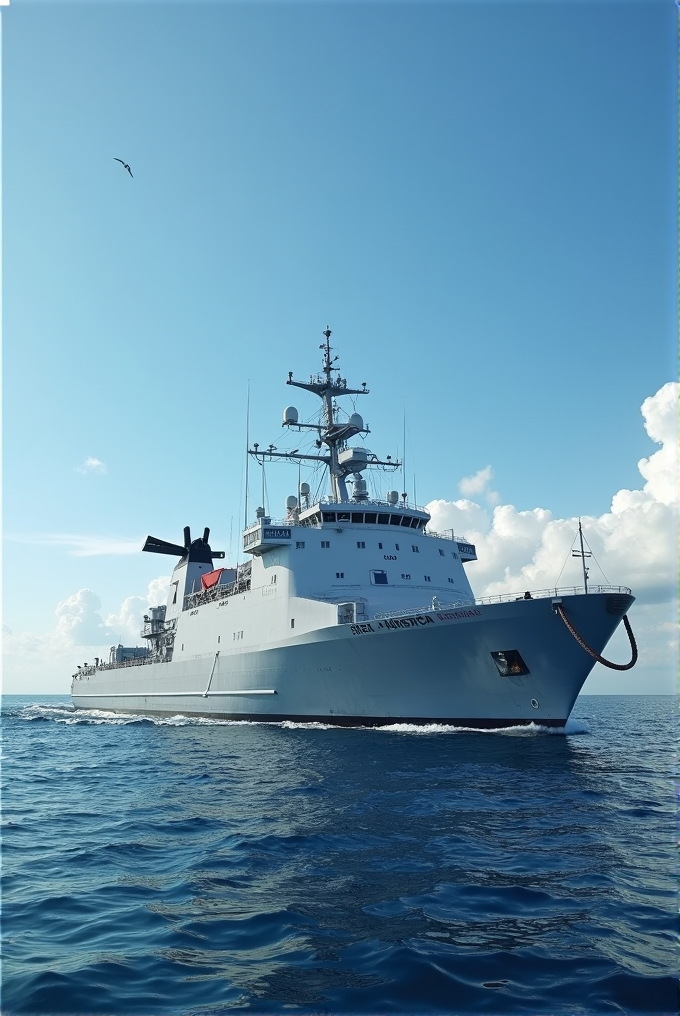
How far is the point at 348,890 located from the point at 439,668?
12253 mm

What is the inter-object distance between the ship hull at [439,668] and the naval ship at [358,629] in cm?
4

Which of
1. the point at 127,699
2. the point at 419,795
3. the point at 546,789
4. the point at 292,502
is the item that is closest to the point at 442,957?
the point at 419,795

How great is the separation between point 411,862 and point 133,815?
18.5 feet

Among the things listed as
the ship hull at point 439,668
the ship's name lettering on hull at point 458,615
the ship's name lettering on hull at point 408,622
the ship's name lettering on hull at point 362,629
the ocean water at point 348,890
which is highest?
the ship's name lettering on hull at point 458,615

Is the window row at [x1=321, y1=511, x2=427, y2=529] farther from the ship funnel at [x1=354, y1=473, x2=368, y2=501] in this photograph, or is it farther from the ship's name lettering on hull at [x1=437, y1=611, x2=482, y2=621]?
the ship's name lettering on hull at [x1=437, y1=611, x2=482, y2=621]

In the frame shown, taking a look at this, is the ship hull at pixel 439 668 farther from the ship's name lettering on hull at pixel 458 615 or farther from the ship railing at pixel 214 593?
the ship railing at pixel 214 593

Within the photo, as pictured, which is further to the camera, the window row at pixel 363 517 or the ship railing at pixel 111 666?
the ship railing at pixel 111 666

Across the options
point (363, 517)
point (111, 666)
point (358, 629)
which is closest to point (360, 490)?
point (363, 517)

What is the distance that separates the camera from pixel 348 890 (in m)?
7.03

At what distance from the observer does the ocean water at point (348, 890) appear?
191 inches

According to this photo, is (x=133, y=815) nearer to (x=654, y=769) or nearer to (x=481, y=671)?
(x=481, y=671)

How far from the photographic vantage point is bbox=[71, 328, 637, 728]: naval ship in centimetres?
1747

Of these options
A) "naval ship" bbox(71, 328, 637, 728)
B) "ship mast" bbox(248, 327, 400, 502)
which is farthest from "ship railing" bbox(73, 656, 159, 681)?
"ship mast" bbox(248, 327, 400, 502)

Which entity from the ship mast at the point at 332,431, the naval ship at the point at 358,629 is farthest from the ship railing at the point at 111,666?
the ship mast at the point at 332,431
